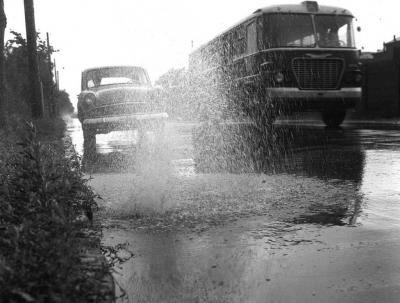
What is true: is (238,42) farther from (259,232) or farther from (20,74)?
(20,74)

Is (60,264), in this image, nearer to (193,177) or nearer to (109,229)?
(109,229)

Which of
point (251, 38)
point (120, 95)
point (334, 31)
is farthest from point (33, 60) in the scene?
point (334, 31)

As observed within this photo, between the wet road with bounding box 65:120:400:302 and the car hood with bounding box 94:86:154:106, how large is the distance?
4.55 m

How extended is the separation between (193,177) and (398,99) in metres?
14.9

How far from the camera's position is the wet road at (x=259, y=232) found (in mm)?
2688

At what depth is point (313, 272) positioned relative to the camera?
2.88 metres

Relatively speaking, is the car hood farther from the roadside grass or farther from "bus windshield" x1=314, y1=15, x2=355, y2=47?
the roadside grass

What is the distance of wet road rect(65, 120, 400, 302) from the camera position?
106 inches

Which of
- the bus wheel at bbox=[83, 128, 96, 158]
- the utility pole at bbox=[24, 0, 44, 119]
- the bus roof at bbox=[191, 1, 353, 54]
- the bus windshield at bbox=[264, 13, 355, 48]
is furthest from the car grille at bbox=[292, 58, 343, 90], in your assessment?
the utility pole at bbox=[24, 0, 44, 119]

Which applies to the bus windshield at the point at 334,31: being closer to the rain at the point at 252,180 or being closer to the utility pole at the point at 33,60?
the rain at the point at 252,180

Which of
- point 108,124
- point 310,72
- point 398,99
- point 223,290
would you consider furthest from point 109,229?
point 398,99

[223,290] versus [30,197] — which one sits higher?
[30,197]

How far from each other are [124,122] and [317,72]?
17.1ft

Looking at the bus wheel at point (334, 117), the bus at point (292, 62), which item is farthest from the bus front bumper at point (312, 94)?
the bus wheel at point (334, 117)
